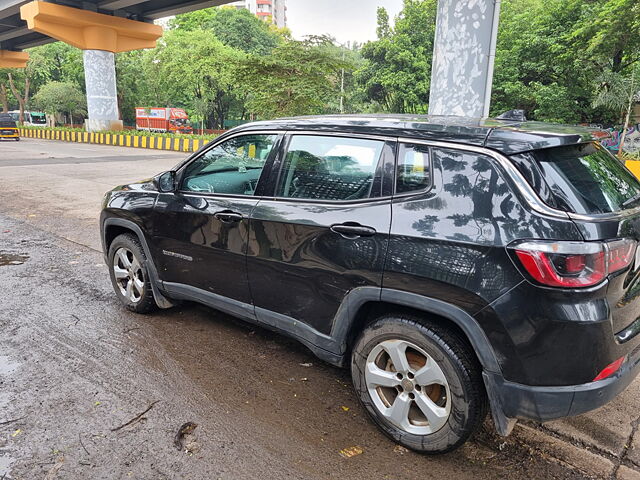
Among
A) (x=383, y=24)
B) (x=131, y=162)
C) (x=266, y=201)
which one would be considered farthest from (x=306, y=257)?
(x=383, y=24)

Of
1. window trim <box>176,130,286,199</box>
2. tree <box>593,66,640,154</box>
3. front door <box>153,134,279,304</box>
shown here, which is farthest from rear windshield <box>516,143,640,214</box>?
tree <box>593,66,640,154</box>

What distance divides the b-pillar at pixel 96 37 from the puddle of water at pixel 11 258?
77.9 feet

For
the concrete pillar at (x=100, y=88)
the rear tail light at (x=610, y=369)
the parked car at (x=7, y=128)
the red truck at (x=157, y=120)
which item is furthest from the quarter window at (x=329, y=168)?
the red truck at (x=157, y=120)

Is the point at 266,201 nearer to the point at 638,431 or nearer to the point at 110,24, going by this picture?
the point at 638,431

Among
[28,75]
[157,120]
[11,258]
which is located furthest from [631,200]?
[28,75]

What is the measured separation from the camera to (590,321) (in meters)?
2.09

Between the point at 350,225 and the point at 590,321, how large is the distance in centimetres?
123

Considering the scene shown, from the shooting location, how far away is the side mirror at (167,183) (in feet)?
12.5

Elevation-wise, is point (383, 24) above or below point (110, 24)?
above

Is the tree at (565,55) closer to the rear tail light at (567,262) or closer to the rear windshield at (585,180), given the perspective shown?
the rear windshield at (585,180)

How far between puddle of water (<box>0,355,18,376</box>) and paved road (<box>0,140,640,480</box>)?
0.01 metres

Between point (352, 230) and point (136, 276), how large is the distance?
2.42 metres

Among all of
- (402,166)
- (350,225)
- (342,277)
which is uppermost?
(402,166)

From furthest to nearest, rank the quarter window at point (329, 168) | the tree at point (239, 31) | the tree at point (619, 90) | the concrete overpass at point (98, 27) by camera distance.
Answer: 1. the tree at point (239, 31)
2. the concrete overpass at point (98, 27)
3. the tree at point (619, 90)
4. the quarter window at point (329, 168)
